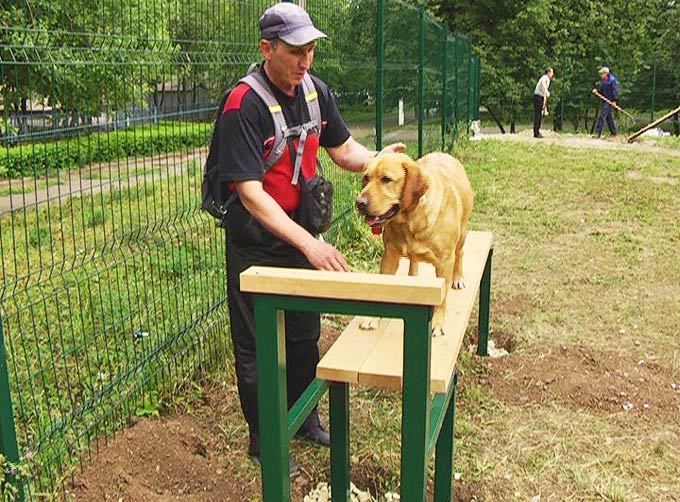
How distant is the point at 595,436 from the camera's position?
386 cm

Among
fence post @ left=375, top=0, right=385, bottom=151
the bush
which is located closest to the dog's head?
the bush

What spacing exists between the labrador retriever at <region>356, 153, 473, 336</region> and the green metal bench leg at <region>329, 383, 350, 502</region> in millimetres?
335

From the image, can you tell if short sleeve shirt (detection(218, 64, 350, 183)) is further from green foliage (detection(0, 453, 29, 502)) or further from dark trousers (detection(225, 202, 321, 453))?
green foliage (detection(0, 453, 29, 502))

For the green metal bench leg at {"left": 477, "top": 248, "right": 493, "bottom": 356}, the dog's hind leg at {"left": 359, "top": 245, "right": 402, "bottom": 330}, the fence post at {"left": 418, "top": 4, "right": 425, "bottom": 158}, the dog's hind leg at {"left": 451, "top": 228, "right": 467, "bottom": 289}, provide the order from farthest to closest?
the fence post at {"left": 418, "top": 4, "right": 425, "bottom": 158} < the green metal bench leg at {"left": 477, "top": 248, "right": 493, "bottom": 356} < the dog's hind leg at {"left": 451, "top": 228, "right": 467, "bottom": 289} < the dog's hind leg at {"left": 359, "top": 245, "right": 402, "bottom": 330}

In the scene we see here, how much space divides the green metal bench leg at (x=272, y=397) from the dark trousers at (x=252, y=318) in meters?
1.01

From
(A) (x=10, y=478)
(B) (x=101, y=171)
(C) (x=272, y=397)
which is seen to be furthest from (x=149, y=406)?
(C) (x=272, y=397)

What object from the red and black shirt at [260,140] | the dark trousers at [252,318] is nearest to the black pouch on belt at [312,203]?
the red and black shirt at [260,140]

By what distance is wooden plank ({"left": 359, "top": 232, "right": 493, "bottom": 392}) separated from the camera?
265cm

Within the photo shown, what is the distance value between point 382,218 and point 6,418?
5.02 ft

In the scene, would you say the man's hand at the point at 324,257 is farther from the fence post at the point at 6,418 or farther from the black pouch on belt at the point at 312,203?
the fence post at the point at 6,418

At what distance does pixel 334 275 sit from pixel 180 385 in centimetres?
236

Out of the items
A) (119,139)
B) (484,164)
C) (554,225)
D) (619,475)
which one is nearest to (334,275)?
(119,139)

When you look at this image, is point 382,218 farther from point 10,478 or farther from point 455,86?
point 455,86

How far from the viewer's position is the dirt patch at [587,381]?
4.23m
